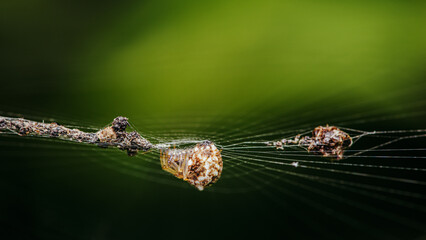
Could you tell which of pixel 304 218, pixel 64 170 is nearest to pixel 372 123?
pixel 304 218

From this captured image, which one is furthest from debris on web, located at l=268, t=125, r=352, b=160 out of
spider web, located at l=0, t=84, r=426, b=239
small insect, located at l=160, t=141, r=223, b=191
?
spider web, located at l=0, t=84, r=426, b=239

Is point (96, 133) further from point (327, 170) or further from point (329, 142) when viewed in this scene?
point (327, 170)

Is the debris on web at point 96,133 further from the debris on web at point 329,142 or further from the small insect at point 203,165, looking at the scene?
the debris on web at point 329,142

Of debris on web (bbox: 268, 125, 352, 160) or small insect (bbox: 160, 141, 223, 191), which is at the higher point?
debris on web (bbox: 268, 125, 352, 160)

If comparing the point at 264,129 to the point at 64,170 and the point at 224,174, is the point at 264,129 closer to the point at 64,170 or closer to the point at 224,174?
the point at 224,174

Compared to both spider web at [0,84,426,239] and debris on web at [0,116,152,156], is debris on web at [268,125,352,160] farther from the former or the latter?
spider web at [0,84,426,239]

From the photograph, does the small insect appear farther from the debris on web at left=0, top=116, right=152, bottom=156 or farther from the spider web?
the spider web

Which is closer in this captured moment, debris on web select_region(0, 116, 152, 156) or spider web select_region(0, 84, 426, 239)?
debris on web select_region(0, 116, 152, 156)

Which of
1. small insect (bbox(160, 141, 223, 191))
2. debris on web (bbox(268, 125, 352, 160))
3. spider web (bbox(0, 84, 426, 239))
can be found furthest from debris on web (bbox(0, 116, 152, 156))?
spider web (bbox(0, 84, 426, 239))

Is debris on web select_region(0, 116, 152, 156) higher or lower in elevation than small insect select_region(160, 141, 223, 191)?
higher

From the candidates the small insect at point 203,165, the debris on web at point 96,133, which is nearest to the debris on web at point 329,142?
the small insect at point 203,165
